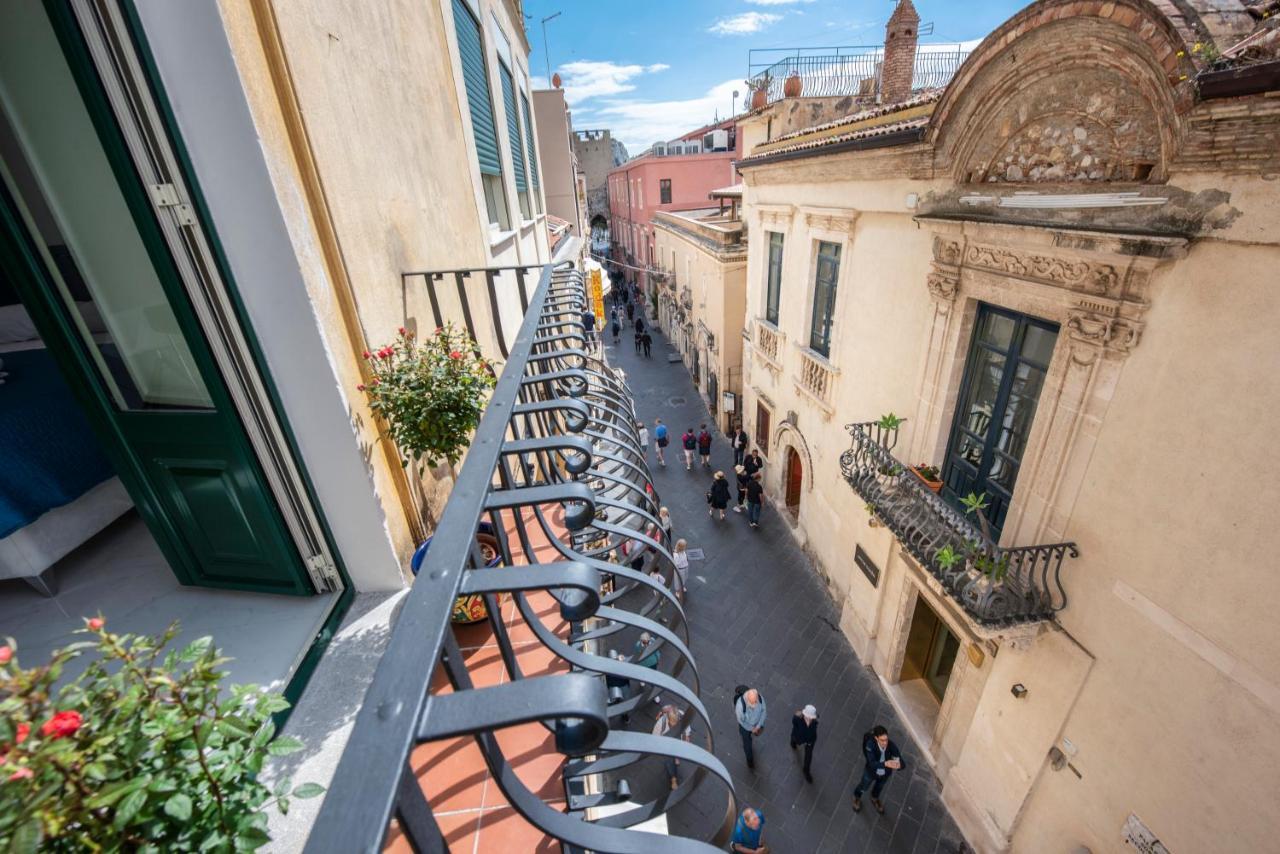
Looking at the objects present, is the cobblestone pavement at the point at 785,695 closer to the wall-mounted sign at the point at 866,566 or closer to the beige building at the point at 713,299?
the wall-mounted sign at the point at 866,566

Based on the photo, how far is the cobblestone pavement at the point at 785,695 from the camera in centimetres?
703

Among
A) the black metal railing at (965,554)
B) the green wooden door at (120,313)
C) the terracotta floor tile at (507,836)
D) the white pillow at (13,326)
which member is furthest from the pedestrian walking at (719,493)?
the white pillow at (13,326)

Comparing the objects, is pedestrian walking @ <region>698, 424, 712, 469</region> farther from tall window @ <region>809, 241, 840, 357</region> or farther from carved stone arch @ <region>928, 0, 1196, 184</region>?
carved stone arch @ <region>928, 0, 1196, 184</region>

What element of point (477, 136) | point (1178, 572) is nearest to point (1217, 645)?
point (1178, 572)

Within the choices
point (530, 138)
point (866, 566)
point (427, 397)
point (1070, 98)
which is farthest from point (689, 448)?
point (427, 397)

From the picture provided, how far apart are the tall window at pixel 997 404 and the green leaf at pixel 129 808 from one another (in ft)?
22.3

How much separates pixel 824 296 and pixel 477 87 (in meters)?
6.22

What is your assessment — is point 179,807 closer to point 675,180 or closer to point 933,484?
point 933,484

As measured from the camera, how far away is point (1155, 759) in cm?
459

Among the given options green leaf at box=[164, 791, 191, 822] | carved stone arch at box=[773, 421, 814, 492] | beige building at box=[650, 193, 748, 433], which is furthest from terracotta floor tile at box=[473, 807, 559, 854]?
beige building at box=[650, 193, 748, 433]

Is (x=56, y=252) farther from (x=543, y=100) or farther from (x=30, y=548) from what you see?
(x=543, y=100)

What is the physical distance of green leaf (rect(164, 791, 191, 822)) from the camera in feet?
3.73

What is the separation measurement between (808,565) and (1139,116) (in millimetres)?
9084

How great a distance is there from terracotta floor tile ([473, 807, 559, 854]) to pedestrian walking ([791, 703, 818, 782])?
578 cm
